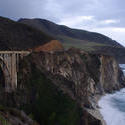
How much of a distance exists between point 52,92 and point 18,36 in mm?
31237

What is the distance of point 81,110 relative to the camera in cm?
3850

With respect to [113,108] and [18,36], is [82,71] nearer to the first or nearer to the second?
[113,108]

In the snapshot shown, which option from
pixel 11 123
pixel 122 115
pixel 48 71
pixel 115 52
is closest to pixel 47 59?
pixel 48 71

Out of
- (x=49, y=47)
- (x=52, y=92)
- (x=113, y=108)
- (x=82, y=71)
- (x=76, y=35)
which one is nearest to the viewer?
(x=52, y=92)

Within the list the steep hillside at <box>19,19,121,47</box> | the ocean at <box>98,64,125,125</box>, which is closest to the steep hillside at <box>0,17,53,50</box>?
the ocean at <box>98,64,125,125</box>

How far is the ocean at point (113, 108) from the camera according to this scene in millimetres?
41284

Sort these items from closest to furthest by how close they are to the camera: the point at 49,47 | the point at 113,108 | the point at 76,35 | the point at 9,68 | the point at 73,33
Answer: the point at 9,68, the point at 113,108, the point at 49,47, the point at 76,35, the point at 73,33

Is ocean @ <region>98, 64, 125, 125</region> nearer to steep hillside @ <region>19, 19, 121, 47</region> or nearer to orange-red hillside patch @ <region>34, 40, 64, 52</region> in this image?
orange-red hillside patch @ <region>34, 40, 64, 52</region>

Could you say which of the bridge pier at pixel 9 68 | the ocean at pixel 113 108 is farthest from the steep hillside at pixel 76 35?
the bridge pier at pixel 9 68

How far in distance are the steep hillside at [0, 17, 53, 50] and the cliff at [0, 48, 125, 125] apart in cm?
1156

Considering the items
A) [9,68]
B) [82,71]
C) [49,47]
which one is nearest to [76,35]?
[49,47]

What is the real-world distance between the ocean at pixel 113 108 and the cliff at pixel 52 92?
7.54ft

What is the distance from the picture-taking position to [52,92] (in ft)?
129

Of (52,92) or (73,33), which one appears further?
(73,33)
